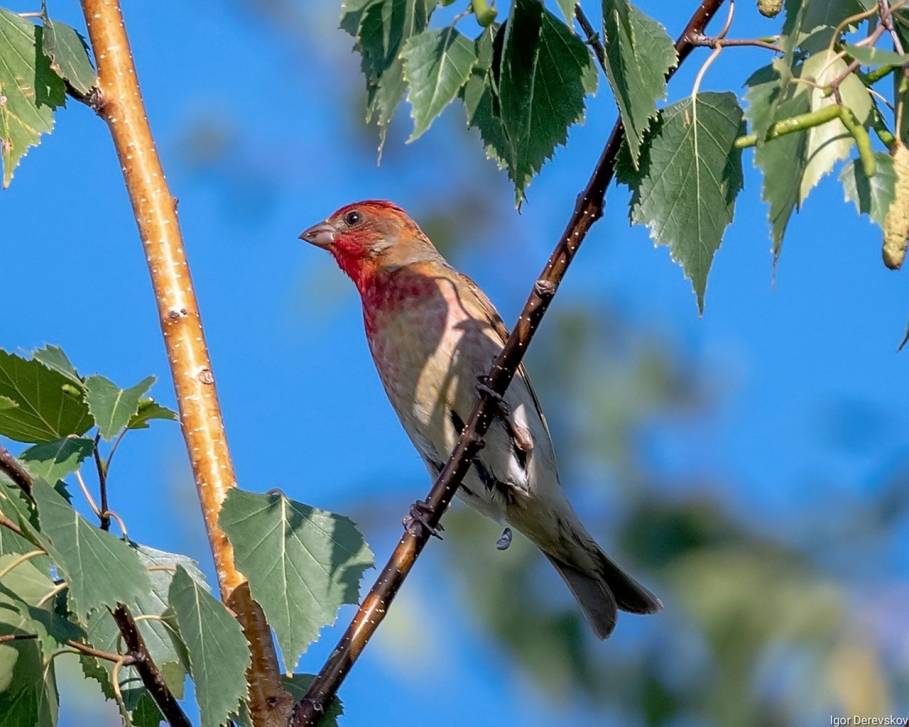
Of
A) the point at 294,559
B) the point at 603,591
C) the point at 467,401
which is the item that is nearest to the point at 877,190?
the point at 294,559

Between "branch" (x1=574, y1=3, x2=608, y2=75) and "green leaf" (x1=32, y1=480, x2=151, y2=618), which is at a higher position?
"branch" (x1=574, y1=3, x2=608, y2=75)

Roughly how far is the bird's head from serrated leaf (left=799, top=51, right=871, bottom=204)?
3.96 m

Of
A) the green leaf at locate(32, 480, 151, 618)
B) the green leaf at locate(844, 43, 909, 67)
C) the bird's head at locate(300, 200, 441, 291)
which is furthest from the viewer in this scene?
the bird's head at locate(300, 200, 441, 291)

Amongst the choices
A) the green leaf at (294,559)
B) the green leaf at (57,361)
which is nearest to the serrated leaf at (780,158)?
the green leaf at (294,559)

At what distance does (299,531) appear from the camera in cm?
350

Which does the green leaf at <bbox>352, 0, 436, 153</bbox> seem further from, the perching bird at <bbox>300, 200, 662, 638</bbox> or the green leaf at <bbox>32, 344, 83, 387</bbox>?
the perching bird at <bbox>300, 200, 662, 638</bbox>

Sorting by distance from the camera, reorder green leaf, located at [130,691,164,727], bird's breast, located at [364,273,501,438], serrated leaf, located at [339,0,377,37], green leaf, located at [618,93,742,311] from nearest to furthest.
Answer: serrated leaf, located at [339,0,377,37], green leaf, located at [618,93,742,311], green leaf, located at [130,691,164,727], bird's breast, located at [364,273,501,438]

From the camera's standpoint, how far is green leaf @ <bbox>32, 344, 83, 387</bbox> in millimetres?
3479

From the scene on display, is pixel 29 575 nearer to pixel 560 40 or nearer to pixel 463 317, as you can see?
pixel 560 40

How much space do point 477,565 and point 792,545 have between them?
2157 millimetres

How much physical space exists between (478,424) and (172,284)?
0.97 meters

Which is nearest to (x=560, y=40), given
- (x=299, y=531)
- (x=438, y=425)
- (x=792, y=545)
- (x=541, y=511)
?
(x=299, y=531)

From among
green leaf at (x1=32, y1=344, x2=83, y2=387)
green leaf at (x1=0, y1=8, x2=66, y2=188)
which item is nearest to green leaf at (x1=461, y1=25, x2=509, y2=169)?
green leaf at (x1=32, y1=344, x2=83, y2=387)

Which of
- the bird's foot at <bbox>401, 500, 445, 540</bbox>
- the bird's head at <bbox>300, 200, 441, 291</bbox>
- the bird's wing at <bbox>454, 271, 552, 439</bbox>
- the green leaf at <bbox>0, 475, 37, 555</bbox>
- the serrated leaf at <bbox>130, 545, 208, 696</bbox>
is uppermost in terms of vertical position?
the bird's head at <bbox>300, 200, 441, 291</bbox>
